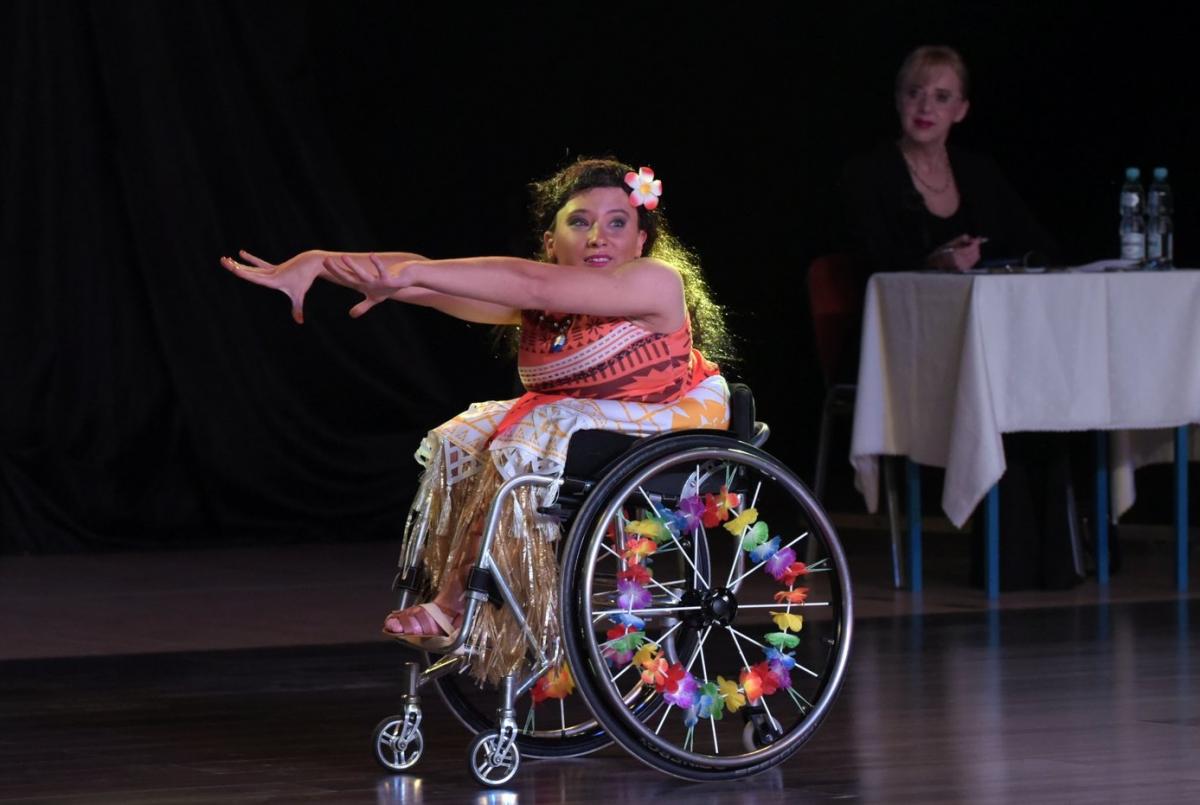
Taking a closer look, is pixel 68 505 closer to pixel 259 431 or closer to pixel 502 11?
pixel 259 431

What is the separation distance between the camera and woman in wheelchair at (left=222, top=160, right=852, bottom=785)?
2.72m

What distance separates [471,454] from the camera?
294cm

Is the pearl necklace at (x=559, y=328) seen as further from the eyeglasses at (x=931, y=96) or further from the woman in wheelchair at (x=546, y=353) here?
the eyeglasses at (x=931, y=96)

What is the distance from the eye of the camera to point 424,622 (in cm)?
280

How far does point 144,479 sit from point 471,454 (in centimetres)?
317

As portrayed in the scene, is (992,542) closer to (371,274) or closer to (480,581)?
(480,581)

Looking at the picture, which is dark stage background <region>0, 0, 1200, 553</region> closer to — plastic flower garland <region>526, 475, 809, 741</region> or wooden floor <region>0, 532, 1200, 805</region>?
wooden floor <region>0, 532, 1200, 805</region>

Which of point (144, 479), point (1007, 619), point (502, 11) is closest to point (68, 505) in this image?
point (144, 479)

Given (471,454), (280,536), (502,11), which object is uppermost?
(502,11)

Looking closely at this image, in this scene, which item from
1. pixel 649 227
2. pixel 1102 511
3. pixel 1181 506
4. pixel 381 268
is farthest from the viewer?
pixel 1102 511

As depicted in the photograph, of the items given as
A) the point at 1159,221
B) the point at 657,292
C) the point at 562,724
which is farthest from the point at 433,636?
the point at 1159,221

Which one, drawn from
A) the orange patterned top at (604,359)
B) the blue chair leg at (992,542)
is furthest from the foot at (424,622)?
the blue chair leg at (992,542)

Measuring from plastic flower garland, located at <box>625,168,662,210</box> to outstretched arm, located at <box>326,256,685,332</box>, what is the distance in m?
0.13

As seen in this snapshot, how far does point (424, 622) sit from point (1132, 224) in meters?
2.70
